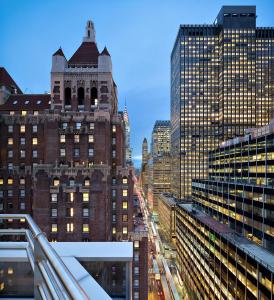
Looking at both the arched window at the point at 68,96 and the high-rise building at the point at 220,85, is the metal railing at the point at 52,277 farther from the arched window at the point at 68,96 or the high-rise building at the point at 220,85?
the high-rise building at the point at 220,85

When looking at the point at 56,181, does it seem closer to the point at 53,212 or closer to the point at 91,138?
the point at 53,212

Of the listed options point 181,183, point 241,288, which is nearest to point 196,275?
point 241,288

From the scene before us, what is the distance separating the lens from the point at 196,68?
187250mm

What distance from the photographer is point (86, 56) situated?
65562 mm

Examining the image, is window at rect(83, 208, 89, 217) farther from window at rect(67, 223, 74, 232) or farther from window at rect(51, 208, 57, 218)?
window at rect(51, 208, 57, 218)

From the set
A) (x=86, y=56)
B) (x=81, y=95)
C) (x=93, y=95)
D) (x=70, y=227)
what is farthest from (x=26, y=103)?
(x=70, y=227)

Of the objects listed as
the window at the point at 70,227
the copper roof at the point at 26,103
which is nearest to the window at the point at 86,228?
the window at the point at 70,227

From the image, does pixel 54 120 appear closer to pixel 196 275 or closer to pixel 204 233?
pixel 204 233

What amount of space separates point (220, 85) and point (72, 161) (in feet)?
496

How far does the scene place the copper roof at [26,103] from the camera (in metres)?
63.9

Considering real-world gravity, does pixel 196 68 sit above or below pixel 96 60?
above

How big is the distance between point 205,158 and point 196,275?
109 metres

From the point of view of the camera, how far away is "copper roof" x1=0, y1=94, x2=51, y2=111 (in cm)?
6388

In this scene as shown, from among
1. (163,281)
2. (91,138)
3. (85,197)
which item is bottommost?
(163,281)
